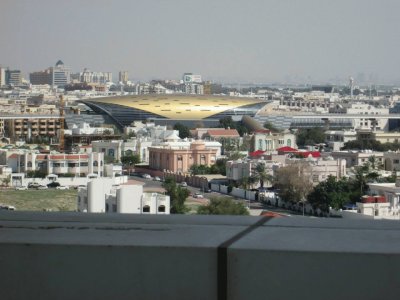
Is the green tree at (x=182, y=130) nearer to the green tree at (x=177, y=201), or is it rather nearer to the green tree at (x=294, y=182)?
the green tree at (x=294, y=182)

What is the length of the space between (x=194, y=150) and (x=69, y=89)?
78.8 feet

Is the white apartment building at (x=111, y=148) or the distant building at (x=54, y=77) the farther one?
the distant building at (x=54, y=77)

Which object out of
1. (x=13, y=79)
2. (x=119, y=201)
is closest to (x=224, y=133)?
(x=119, y=201)

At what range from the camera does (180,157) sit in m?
11.6

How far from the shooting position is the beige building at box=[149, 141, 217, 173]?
38.0 ft

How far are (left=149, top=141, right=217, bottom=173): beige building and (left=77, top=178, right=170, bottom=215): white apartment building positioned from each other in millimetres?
6094

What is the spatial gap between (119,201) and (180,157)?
23.1 ft

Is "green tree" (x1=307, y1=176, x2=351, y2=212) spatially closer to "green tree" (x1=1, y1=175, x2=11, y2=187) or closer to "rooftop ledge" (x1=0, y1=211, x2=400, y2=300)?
"green tree" (x1=1, y1=175, x2=11, y2=187)

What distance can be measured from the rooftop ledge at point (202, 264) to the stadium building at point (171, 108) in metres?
17.5

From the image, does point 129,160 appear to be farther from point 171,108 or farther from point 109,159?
point 171,108

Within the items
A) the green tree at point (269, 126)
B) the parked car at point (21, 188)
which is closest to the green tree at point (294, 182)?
the parked car at point (21, 188)

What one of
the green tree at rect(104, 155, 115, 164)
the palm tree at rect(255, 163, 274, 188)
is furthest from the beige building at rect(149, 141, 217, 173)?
the palm tree at rect(255, 163, 274, 188)

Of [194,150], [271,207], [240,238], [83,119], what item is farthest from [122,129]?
[240,238]

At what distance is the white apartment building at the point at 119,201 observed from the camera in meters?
4.57
